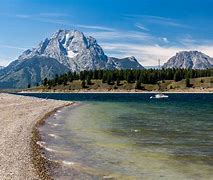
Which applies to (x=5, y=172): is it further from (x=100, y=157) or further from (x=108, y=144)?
(x=108, y=144)

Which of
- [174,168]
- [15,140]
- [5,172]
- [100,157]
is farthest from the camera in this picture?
[15,140]

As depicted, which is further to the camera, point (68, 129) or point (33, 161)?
point (68, 129)

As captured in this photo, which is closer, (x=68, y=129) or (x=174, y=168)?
(x=174, y=168)

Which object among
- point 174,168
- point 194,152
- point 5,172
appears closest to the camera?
→ point 5,172

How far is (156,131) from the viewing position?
57031 millimetres

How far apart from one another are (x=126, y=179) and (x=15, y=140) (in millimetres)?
19356

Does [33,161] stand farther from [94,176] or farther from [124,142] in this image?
[124,142]

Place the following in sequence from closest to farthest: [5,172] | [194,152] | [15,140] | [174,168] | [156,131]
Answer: [5,172] → [174,168] → [194,152] → [15,140] → [156,131]

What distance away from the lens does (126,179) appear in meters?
28.1

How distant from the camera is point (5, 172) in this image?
27.6 metres

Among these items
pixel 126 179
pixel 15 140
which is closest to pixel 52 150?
pixel 15 140

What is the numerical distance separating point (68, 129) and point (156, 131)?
13878 mm

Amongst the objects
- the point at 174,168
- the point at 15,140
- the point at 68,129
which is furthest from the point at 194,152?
the point at 68,129

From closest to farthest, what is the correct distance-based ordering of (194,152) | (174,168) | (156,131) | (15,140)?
(174,168) < (194,152) < (15,140) < (156,131)
